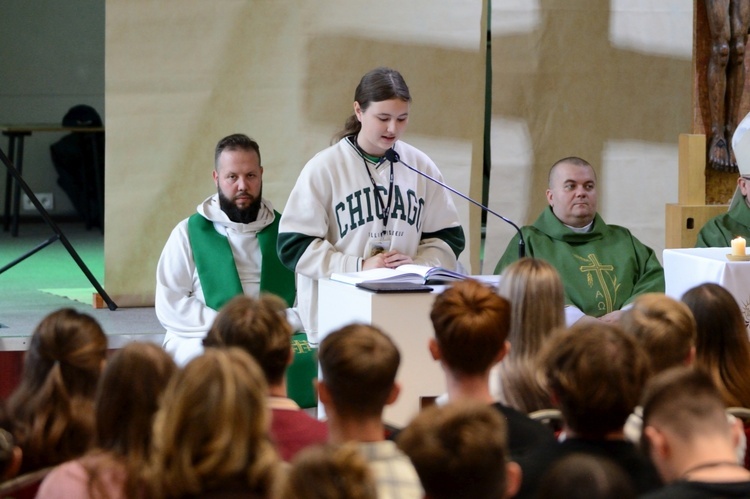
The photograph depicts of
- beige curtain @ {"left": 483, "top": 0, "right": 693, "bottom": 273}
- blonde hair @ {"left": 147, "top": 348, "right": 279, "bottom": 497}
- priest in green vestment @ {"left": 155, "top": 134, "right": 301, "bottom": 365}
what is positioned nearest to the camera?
blonde hair @ {"left": 147, "top": 348, "right": 279, "bottom": 497}

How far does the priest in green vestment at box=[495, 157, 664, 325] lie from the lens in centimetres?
535

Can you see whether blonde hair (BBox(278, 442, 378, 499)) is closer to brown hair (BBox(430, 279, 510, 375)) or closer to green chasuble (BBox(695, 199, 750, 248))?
brown hair (BBox(430, 279, 510, 375))

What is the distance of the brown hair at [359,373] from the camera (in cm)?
229

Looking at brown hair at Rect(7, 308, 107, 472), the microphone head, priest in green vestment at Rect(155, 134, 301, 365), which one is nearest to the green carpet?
priest in green vestment at Rect(155, 134, 301, 365)

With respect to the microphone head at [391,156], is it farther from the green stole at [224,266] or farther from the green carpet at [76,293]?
the green carpet at [76,293]

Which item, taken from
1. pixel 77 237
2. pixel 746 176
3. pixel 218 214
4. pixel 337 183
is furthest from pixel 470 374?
pixel 77 237

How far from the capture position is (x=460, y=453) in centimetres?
178

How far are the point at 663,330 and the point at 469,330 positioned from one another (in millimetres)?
493

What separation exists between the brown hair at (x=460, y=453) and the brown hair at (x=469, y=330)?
85 cm

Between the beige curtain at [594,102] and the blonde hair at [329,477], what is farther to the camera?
the beige curtain at [594,102]

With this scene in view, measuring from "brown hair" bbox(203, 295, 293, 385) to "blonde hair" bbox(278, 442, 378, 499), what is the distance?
1.04m

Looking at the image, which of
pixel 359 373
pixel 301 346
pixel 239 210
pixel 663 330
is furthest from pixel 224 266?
pixel 359 373

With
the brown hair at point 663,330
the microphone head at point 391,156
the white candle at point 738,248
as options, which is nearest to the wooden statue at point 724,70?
the white candle at point 738,248

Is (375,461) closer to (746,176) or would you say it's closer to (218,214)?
(218,214)
